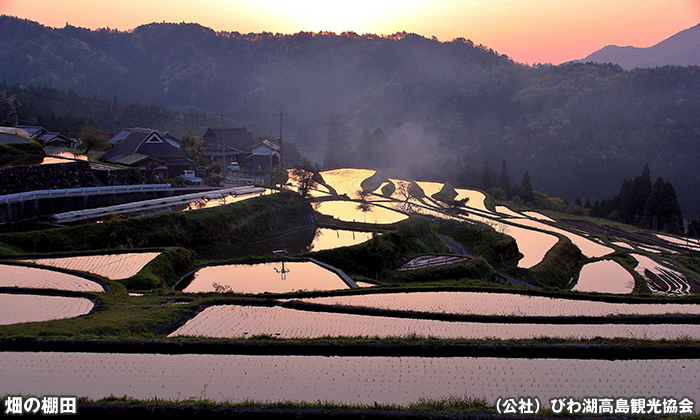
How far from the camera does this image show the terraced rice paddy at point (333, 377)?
22.6 feet

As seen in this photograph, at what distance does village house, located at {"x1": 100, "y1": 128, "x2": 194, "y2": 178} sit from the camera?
115 feet

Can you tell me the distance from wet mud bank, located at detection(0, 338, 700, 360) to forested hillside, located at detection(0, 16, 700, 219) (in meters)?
59.6

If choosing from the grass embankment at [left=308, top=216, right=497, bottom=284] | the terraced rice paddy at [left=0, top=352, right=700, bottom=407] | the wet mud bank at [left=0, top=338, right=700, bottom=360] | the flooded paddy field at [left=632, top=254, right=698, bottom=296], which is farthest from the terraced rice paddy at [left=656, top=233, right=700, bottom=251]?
the terraced rice paddy at [left=0, top=352, right=700, bottom=407]

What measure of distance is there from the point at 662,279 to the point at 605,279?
3971 millimetres

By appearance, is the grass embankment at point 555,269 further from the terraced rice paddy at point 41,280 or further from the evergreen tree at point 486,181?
the evergreen tree at point 486,181

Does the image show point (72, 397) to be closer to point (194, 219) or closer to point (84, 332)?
point (84, 332)

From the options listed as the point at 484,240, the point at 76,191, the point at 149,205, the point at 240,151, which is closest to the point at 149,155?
the point at 76,191

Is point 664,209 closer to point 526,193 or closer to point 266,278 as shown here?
point 526,193

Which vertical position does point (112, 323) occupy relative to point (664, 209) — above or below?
below

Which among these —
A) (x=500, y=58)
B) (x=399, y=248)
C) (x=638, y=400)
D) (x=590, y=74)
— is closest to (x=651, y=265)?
(x=399, y=248)

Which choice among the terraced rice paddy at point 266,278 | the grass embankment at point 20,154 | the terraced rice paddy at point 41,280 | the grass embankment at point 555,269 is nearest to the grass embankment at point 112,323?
the terraced rice paddy at point 41,280

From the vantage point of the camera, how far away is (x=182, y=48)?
6506 inches

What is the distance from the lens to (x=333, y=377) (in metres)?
7.63

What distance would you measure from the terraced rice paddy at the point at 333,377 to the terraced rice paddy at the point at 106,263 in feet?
24.1
